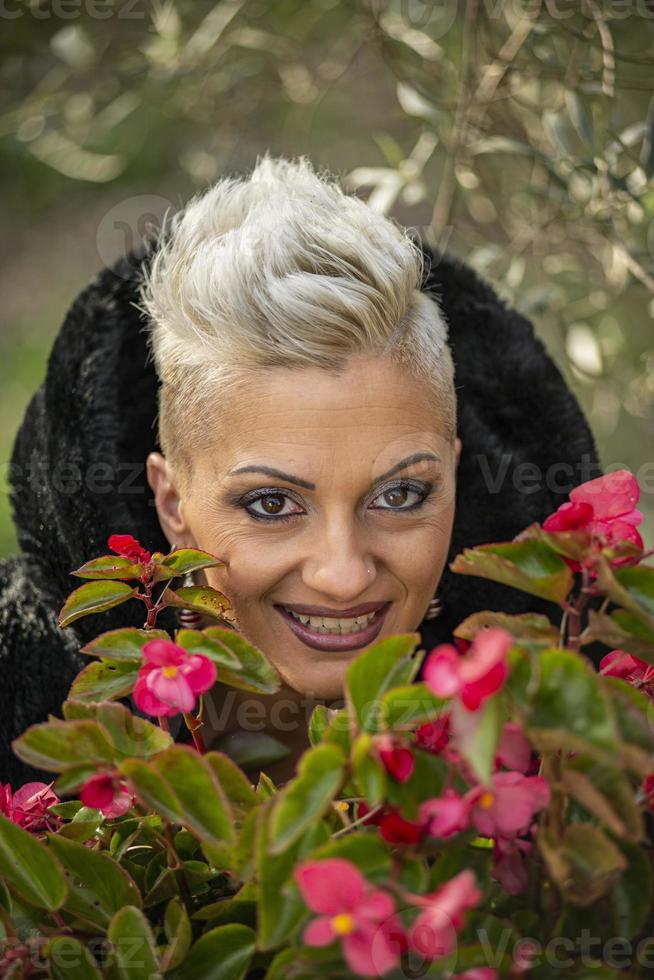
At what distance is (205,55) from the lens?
2.21 meters

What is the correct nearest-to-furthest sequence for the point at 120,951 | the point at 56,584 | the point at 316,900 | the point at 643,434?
1. the point at 316,900
2. the point at 120,951
3. the point at 56,584
4. the point at 643,434

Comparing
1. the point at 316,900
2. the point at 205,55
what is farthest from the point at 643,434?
the point at 316,900

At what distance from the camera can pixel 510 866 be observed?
67 cm

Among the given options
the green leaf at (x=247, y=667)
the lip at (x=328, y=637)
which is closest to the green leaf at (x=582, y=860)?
the green leaf at (x=247, y=667)

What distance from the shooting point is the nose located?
108 cm

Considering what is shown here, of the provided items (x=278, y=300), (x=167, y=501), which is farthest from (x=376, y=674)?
(x=167, y=501)

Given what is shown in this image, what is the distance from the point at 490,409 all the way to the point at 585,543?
0.88 metres

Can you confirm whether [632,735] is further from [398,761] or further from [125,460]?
[125,460]

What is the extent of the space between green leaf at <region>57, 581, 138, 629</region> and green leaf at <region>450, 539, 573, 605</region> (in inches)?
11.2

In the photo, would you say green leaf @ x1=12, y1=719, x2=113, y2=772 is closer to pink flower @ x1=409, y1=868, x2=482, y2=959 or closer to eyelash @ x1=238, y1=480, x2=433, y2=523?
pink flower @ x1=409, y1=868, x2=482, y2=959

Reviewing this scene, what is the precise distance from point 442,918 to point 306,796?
0.32ft

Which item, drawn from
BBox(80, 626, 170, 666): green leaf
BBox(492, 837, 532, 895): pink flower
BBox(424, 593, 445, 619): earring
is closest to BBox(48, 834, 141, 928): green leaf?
BBox(80, 626, 170, 666): green leaf

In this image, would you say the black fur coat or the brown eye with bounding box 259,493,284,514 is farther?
the black fur coat

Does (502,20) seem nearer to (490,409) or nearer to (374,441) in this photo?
(490,409)
